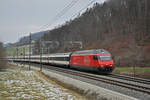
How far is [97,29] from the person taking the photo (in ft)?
260

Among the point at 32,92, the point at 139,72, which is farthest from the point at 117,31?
the point at 32,92

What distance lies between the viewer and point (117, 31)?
67.3 meters

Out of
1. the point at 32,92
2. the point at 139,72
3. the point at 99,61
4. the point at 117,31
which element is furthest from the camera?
the point at 117,31

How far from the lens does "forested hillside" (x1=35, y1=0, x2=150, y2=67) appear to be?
4219cm

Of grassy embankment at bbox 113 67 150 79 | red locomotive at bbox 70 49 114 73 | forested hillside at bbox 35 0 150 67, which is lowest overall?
grassy embankment at bbox 113 67 150 79

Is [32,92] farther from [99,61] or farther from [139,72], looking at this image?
[139,72]

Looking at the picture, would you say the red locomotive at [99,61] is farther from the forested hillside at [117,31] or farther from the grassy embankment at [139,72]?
the forested hillside at [117,31]

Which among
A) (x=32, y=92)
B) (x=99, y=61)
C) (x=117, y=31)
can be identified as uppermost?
(x=117, y=31)

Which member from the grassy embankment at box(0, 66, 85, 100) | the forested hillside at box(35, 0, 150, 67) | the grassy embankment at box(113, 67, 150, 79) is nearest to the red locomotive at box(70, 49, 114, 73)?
the grassy embankment at box(113, 67, 150, 79)

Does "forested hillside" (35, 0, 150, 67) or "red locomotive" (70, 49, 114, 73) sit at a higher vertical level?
"forested hillside" (35, 0, 150, 67)

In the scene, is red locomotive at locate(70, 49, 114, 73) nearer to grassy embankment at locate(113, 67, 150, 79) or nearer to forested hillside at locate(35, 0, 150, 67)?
grassy embankment at locate(113, 67, 150, 79)

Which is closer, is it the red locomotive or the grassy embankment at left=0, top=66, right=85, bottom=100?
the grassy embankment at left=0, top=66, right=85, bottom=100

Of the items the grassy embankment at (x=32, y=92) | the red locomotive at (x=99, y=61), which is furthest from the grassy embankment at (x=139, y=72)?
the grassy embankment at (x=32, y=92)

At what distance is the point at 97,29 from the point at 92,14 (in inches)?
538
